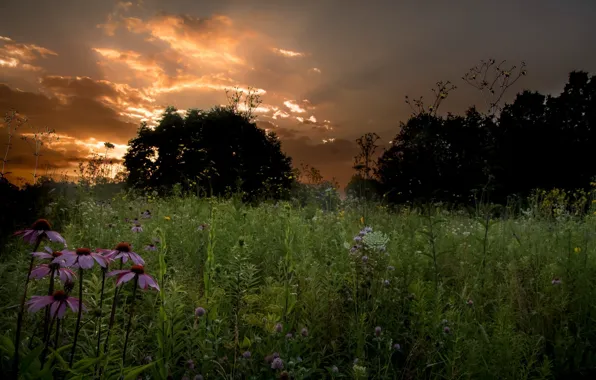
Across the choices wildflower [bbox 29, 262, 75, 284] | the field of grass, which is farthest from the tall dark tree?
wildflower [bbox 29, 262, 75, 284]

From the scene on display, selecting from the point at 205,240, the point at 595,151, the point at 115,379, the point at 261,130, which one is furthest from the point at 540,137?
the point at 115,379

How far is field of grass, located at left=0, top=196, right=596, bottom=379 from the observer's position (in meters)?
2.26

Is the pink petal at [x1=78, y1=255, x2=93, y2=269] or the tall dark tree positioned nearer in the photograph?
the pink petal at [x1=78, y1=255, x2=93, y2=269]

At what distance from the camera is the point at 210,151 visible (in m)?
26.5

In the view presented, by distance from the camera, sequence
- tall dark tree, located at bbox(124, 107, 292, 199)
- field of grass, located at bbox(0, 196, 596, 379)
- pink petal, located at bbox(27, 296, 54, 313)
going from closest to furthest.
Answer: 1. pink petal, located at bbox(27, 296, 54, 313)
2. field of grass, located at bbox(0, 196, 596, 379)
3. tall dark tree, located at bbox(124, 107, 292, 199)

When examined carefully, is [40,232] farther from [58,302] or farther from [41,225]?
[58,302]

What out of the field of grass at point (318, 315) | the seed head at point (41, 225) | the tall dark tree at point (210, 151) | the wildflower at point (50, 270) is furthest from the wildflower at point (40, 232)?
the tall dark tree at point (210, 151)

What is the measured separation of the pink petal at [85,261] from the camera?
1.57 meters

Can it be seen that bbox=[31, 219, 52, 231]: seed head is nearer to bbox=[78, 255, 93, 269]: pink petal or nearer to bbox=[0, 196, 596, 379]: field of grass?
bbox=[78, 255, 93, 269]: pink petal

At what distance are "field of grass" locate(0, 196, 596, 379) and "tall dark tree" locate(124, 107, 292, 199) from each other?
21582 mm

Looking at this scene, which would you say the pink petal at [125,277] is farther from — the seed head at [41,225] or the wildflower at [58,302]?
the seed head at [41,225]

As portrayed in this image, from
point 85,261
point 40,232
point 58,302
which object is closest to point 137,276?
point 85,261

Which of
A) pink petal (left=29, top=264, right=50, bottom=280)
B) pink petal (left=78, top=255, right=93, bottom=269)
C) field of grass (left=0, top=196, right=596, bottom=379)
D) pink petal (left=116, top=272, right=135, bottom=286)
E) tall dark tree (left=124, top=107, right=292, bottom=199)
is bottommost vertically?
field of grass (left=0, top=196, right=596, bottom=379)

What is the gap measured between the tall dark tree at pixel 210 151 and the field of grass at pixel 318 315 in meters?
21.6
